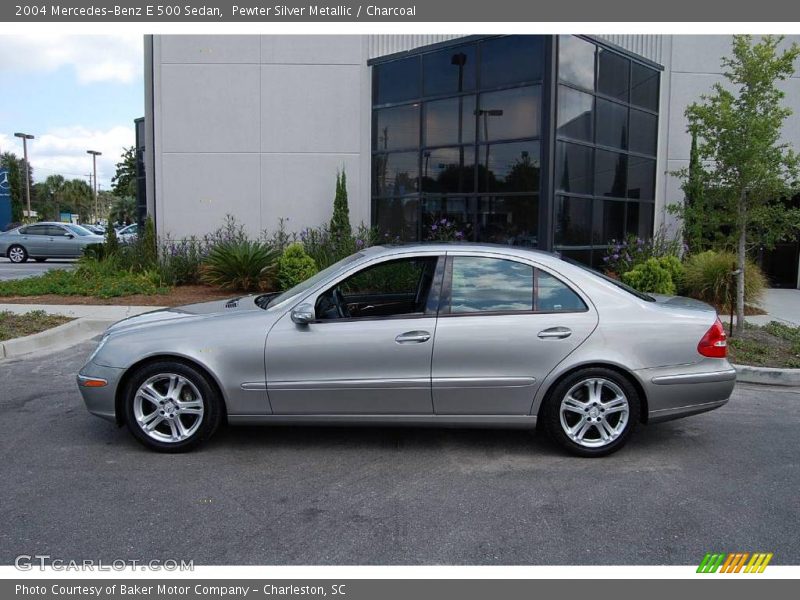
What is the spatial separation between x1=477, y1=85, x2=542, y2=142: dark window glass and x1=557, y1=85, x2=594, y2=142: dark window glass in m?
0.43

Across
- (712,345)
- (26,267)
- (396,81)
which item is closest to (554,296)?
(712,345)

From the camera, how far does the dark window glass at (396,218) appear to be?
1409cm

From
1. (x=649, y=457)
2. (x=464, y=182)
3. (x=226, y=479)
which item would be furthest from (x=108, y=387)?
(x=464, y=182)

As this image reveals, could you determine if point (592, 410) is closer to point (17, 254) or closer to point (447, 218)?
point (447, 218)

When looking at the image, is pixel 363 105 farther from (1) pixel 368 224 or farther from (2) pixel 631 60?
(2) pixel 631 60

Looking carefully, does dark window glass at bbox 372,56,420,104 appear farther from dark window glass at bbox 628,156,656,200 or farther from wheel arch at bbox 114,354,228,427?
wheel arch at bbox 114,354,228,427

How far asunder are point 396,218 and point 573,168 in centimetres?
392

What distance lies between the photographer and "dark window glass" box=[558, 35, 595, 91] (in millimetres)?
12305

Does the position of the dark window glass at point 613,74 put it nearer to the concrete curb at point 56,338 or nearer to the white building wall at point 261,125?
the white building wall at point 261,125

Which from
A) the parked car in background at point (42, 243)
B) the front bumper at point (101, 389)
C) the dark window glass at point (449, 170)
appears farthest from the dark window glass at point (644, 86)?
the parked car in background at point (42, 243)

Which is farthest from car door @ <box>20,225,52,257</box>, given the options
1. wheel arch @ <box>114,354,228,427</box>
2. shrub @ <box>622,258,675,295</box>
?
wheel arch @ <box>114,354,228,427</box>

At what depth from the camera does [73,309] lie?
34.9 feet

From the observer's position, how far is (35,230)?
78.5 ft

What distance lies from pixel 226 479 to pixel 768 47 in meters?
8.06
